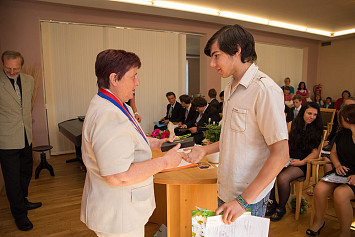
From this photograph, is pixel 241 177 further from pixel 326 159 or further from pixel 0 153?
pixel 0 153

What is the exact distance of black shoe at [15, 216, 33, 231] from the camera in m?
2.71

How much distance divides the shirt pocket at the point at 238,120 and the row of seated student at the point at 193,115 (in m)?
2.64

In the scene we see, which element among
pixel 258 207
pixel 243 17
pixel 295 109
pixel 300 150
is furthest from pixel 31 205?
pixel 243 17

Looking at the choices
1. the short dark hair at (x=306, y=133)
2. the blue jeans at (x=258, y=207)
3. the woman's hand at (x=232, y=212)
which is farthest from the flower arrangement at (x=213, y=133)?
the short dark hair at (x=306, y=133)

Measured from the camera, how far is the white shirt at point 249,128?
3.36 ft

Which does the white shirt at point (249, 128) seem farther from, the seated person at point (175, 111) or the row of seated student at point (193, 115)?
the seated person at point (175, 111)

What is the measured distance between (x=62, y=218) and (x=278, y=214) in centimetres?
248

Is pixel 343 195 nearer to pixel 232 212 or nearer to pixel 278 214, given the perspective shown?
pixel 278 214

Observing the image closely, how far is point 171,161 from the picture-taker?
1229 mm

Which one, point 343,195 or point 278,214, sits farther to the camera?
point 278,214

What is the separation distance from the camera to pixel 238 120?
114 cm

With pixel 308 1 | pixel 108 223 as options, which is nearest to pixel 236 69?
pixel 108 223

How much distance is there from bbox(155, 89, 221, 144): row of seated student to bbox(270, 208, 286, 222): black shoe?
4.69 ft

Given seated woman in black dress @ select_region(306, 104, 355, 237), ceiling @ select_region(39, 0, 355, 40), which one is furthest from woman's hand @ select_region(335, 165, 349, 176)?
ceiling @ select_region(39, 0, 355, 40)
